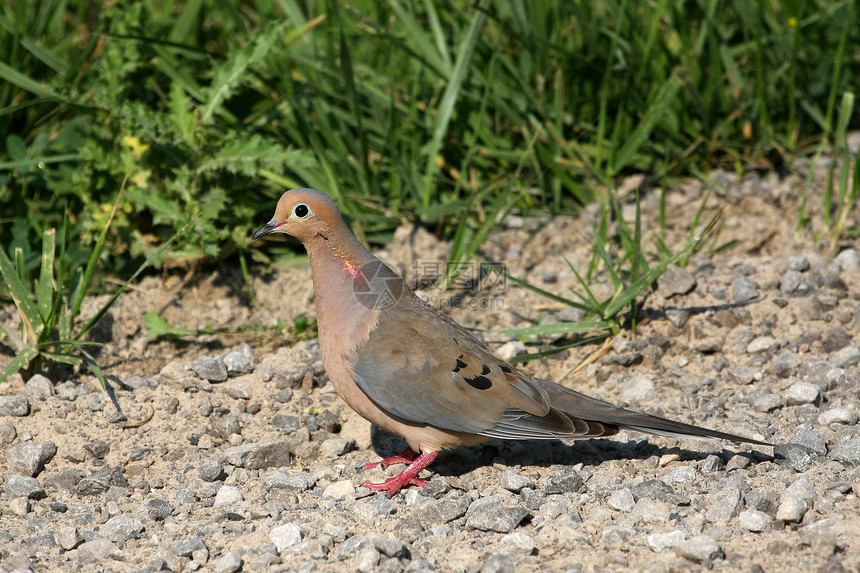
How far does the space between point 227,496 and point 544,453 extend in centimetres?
135

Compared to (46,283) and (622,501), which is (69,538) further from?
(622,501)

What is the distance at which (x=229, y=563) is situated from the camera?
2.93 meters

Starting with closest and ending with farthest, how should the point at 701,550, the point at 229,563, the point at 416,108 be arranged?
the point at 701,550 → the point at 229,563 → the point at 416,108

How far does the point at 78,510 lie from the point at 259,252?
7.09 ft

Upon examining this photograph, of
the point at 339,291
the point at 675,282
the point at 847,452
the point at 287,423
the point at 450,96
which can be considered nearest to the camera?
the point at 847,452

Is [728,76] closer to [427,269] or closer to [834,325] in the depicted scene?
[834,325]

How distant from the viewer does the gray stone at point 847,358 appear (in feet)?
13.2

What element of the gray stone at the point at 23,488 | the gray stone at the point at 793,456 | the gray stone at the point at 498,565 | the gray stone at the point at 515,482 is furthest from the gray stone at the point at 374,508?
the gray stone at the point at 793,456

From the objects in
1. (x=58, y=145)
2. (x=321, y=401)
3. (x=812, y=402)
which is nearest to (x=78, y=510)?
(x=321, y=401)

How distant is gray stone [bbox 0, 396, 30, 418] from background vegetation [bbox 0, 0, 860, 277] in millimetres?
1226

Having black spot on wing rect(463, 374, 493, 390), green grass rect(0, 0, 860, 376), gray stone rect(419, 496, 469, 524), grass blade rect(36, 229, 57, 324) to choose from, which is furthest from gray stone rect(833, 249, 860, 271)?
grass blade rect(36, 229, 57, 324)

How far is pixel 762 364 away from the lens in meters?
4.16

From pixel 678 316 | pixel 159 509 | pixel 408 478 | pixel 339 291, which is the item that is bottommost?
pixel 408 478

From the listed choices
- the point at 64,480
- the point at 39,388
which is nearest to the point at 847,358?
the point at 64,480
